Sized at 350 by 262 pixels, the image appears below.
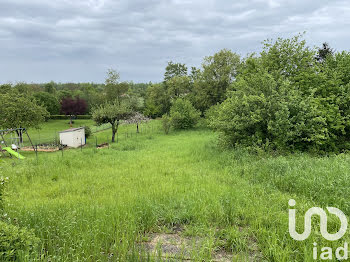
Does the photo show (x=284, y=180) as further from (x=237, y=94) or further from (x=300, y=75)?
(x=300, y=75)

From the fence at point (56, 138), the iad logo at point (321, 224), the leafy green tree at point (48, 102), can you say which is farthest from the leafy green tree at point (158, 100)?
the iad logo at point (321, 224)

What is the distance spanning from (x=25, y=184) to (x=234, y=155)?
27.6 ft

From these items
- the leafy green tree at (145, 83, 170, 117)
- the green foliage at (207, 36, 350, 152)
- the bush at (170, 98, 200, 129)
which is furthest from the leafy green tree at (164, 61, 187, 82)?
the green foliage at (207, 36, 350, 152)

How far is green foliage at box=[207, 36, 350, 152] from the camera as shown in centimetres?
996

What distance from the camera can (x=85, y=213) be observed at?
4199 mm

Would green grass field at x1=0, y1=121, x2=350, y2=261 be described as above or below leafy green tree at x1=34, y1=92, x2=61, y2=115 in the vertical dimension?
below

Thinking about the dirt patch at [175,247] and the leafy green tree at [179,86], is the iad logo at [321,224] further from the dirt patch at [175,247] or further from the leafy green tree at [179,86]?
the leafy green tree at [179,86]

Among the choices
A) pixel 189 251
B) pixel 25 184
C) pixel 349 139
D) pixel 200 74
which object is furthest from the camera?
pixel 200 74

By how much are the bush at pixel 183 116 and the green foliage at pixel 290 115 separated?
604 inches

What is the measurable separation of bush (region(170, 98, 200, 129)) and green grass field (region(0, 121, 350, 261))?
66.4 feet

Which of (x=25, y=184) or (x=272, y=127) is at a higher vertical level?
(x=272, y=127)

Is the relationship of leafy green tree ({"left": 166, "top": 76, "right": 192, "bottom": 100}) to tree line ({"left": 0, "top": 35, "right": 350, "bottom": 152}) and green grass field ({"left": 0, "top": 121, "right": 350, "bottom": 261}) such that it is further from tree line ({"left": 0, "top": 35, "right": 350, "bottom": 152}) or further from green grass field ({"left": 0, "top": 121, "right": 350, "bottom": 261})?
green grass field ({"left": 0, "top": 121, "right": 350, "bottom": 261})

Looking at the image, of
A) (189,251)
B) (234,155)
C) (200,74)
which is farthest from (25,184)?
(200,74)

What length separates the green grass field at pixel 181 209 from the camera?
10.4 feet
